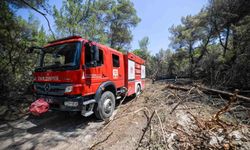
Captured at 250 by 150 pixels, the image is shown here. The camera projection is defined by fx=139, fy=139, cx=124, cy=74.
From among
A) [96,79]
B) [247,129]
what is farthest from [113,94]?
[247,129]

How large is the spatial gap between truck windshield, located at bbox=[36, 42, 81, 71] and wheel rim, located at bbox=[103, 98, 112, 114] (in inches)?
64.5

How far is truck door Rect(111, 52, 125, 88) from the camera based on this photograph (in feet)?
17.9

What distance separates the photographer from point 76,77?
146 inches

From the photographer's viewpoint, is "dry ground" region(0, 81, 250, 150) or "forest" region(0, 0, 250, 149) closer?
"dry ground" region(0, 81, 250, 150)

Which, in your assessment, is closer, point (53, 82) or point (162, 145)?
point (162, 145)

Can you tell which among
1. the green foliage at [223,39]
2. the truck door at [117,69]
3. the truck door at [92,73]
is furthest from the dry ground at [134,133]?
the green foliage at [223,39]

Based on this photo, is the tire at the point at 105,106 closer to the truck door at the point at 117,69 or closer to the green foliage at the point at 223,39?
the truck door at the point at 117,69

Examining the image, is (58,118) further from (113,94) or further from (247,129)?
(247,129)

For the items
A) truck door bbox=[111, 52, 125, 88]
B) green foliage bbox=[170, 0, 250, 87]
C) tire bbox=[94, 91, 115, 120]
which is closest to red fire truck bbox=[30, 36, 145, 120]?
tire bbox=[94, 91, 115, 120]

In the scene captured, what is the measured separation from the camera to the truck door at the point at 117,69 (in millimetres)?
5462

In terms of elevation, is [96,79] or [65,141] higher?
[96,79]

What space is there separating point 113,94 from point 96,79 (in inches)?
42.6

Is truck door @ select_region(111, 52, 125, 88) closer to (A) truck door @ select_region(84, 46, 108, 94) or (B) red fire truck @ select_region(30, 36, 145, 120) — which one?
(B) red fire truck @ select_region(30, 36, 145, 120)

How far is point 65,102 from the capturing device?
371cm
